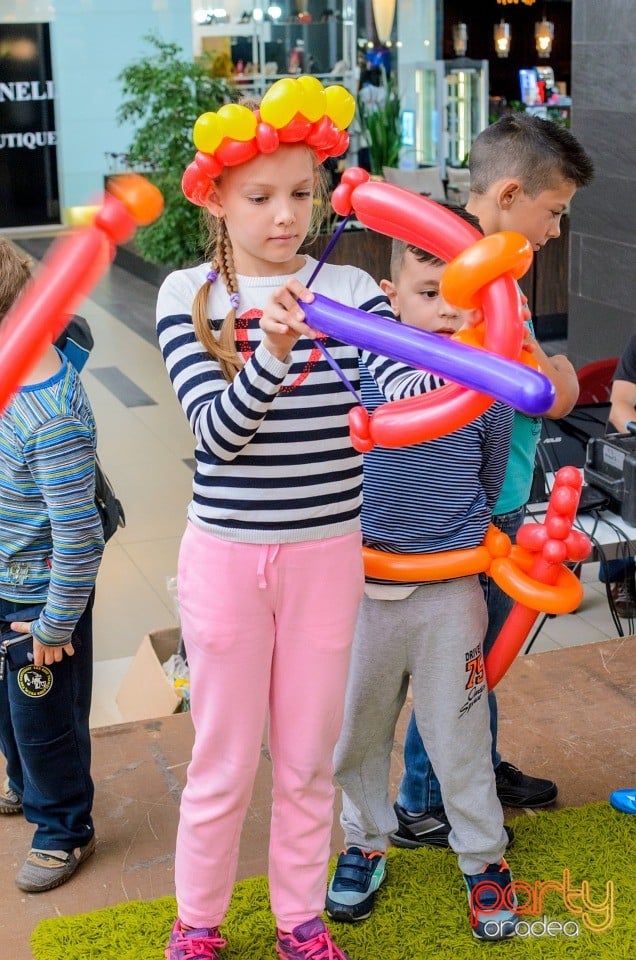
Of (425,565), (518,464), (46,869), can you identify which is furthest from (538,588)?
(46,869)

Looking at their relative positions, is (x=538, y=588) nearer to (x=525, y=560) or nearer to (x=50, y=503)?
(x=525, y=560)

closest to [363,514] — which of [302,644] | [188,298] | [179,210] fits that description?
[302,644]

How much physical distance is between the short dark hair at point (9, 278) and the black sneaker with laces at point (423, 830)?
1.08 meters

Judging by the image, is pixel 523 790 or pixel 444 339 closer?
pixel 444 339

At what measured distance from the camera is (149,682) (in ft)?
9.55

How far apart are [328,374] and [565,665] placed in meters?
1.35

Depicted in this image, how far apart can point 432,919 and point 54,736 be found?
2.21 ft

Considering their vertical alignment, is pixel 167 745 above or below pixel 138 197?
below

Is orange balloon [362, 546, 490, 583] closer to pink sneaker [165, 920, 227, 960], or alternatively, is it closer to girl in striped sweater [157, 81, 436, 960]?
girl in striped sweater [157, 81, 436, 960]

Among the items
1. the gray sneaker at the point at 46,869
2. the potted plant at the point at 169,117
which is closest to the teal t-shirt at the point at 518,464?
the gray sneaker at the point at 46,869

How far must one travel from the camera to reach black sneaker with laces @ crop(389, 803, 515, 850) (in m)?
1.96

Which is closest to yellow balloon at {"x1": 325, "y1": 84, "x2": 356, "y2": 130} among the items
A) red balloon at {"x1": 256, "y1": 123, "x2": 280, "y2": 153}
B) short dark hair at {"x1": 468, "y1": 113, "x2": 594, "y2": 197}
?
red balloon at {"x1": 256, "y1": 123, "x2": 280, "y2": 153}

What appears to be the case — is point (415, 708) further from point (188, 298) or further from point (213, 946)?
point (188, 298)

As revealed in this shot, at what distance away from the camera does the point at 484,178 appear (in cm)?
192
